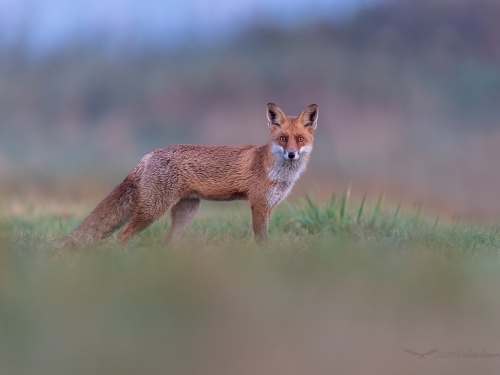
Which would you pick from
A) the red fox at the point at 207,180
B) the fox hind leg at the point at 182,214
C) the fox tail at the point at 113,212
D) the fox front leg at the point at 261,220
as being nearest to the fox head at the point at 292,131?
the red fox at the point at 207,180

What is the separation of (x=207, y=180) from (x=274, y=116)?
0.93 meters

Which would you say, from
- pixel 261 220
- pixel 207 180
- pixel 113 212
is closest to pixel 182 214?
pixel 207 180

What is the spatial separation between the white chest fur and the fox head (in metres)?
0.09

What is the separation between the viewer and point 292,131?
19.8 feet

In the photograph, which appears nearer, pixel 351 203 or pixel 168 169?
pixel 168 169

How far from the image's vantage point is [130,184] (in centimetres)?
624

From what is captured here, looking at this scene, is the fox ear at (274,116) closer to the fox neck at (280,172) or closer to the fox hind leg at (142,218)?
the fox neck at (280,172)

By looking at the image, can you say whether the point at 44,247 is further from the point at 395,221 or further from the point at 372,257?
the point at 395,221

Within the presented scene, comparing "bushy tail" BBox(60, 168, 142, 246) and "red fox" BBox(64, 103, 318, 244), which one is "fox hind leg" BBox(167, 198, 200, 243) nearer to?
"red fox" BBox(64, 103, 318, 244)

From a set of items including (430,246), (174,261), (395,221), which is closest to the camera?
(174,261)

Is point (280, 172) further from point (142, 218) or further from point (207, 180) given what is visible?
point (142, 218)

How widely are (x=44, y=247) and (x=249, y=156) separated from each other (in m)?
2.21

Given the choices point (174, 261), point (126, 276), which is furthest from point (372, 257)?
point (126, 276)

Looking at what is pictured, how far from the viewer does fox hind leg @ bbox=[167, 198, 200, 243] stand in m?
6.40
